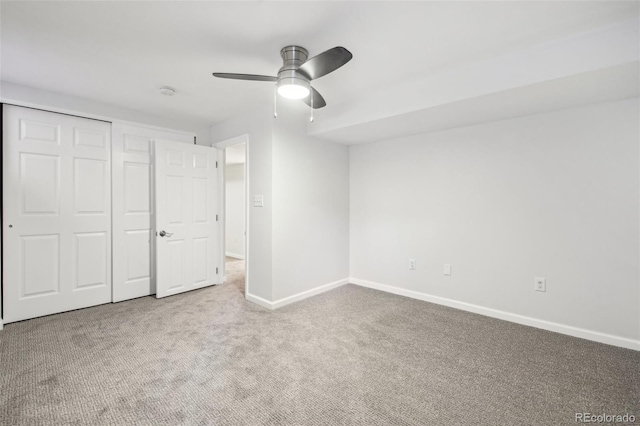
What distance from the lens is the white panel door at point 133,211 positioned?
3566 millimetres

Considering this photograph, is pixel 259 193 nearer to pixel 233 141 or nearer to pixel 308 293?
pixel 233 141

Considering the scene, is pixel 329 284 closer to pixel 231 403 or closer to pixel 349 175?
pixel 349 175

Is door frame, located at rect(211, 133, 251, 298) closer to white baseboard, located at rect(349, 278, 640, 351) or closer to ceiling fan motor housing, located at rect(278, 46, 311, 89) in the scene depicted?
ceiling fan motor housing, located at rect(278, 46, 311, 89)

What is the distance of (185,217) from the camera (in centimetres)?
392

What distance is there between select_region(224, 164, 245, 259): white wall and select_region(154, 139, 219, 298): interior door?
2670 mm

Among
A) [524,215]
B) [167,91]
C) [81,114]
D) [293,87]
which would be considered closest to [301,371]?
[293,87]

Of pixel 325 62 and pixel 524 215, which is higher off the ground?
pixel 325 62

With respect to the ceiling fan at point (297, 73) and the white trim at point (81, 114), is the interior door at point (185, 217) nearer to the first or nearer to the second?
the white trim at point (81, 114)

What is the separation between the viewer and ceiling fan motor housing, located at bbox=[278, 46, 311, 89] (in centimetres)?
212

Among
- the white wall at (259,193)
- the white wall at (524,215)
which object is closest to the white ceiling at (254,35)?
the white wall at (259,193)

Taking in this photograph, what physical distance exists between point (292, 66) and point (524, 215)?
8.66 feet

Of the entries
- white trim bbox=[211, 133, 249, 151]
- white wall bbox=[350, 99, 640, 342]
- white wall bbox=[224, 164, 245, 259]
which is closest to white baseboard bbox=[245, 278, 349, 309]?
white wall bbox=[350, 99, 640, 342]

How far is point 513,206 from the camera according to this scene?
3.04m

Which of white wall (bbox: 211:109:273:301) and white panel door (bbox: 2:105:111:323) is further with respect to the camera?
Result: white wall (bbox: 211:109:273:301)
